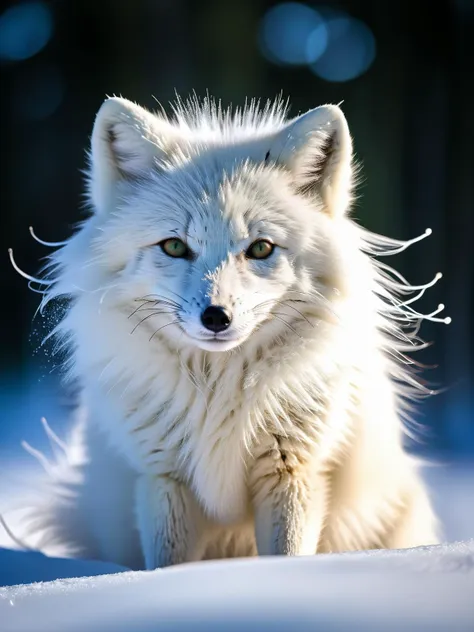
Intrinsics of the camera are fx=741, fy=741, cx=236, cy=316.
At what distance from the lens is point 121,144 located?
155cm

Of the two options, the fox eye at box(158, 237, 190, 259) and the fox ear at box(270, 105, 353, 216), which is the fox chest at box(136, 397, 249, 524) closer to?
the fox eye at box(158, 237, 190, 259)

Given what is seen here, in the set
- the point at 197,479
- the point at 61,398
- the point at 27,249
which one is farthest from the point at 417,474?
the point at 27,249

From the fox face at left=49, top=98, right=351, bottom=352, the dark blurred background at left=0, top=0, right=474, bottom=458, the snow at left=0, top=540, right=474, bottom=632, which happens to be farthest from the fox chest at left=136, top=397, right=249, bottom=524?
the dark blurred background at left=0, top=0, right=474, bottom=458

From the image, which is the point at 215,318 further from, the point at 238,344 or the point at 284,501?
the point at 284,501

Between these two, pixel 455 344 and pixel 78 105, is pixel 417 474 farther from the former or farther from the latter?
pixel 78 105

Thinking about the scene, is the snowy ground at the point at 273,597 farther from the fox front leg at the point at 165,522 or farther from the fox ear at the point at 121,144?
the fox ear at the point at 121,144

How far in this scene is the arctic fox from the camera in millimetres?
1415

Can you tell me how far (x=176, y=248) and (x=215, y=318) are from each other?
0.21 m

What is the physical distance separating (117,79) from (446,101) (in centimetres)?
187

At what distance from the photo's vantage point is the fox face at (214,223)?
134 cm

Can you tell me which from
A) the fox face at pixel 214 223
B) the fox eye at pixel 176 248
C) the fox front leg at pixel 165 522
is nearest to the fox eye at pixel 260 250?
the fox face at pixel 214 223

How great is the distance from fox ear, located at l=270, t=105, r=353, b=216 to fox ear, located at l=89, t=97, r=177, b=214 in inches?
9.6

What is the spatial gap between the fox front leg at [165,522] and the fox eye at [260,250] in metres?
0.51

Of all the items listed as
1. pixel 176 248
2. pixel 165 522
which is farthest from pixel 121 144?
pixel 165 522
